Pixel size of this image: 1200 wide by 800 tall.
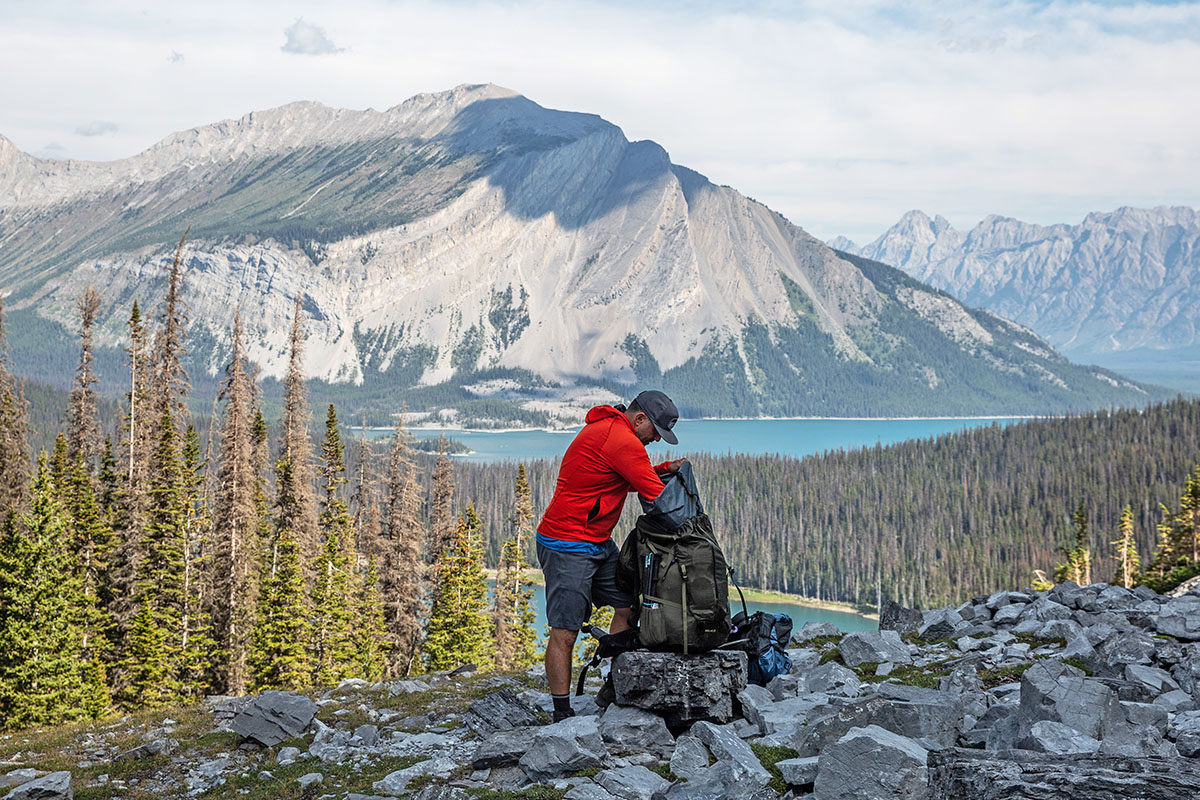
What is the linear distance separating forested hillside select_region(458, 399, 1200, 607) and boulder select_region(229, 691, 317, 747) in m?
123

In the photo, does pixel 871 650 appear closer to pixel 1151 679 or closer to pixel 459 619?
pixel 1151 679

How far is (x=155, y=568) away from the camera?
33.6 metres

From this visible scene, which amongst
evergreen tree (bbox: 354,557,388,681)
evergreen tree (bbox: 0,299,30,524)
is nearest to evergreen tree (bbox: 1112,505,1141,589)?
evergreen tree (bbox: 354,557,388,681)

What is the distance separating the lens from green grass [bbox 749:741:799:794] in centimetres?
686

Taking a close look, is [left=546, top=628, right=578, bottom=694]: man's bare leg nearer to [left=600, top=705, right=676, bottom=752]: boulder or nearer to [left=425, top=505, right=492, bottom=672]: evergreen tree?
[left=600, top=705, right=676, bottom=752]: boulder

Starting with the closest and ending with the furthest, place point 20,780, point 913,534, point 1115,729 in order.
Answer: point 1115,729 < point 20,780 < point 913,534

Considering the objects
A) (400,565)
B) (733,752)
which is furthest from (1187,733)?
(400,565)

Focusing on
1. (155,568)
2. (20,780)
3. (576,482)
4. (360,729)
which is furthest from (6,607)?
(576,482)

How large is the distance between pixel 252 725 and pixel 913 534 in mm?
150651

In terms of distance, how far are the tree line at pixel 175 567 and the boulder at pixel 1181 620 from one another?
26.9 meters

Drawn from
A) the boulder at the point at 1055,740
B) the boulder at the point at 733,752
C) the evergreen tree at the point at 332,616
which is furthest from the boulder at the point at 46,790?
the evergreen tree at the point at 332,616

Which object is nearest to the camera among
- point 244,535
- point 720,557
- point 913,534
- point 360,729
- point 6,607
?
point 720,557

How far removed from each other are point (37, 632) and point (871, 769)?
2752 cm

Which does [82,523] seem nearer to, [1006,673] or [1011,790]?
[1006,673]
